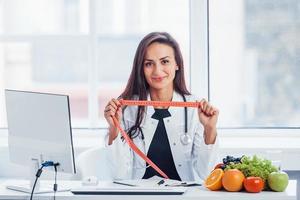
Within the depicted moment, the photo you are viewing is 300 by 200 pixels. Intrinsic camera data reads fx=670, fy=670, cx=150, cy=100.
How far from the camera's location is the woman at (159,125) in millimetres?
3447

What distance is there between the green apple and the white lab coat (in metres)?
0.63

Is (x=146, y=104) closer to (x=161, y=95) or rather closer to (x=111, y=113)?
(x=111, y=113)

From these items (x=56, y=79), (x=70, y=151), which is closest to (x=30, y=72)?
(x=56, y=79)

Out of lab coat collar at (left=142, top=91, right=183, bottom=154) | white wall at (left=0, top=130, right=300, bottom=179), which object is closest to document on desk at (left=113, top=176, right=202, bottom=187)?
lab coat collar at (left=142, top=91, right=183, bottom=154)

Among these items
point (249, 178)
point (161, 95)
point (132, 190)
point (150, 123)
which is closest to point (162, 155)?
point (150, 123)

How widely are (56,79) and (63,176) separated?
3.40 feet

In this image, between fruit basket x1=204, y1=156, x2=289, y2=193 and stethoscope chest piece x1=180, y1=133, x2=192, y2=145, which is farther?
stethoscope chest piece x1=180, y1=133, x2=192, y2=145

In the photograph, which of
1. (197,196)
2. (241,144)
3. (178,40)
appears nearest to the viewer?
(197,196)

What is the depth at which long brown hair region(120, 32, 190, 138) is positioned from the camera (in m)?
3.52

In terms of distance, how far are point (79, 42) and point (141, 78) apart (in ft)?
3.95

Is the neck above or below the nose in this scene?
below

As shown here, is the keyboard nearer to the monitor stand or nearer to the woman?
the monitor stand

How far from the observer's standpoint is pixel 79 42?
4.62 m

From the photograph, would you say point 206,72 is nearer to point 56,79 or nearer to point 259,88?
point 259,88
